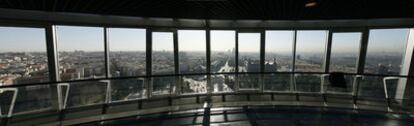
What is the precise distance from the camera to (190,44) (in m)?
7.06

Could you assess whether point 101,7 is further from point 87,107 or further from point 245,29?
point 245,29

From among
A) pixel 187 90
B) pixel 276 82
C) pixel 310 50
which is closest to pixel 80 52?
pixel 187 90

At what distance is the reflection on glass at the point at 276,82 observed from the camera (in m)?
5.82

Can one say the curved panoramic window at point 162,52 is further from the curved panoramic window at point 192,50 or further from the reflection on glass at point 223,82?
the reflection on glass at point 223,82

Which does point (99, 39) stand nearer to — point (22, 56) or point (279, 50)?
point (22, 56)

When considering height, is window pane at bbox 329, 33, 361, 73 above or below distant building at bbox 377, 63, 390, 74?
above

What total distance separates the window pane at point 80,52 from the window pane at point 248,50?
4181 mm

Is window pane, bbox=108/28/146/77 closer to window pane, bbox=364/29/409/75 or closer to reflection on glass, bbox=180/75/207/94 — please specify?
reflection on glass, bbox=180/75/207/94

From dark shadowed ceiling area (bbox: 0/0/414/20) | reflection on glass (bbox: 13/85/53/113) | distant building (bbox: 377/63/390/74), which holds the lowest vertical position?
reflection on glass (bbox: 13/85/53/113)

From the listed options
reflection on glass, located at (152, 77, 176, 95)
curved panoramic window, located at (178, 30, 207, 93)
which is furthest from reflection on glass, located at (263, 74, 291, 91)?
reflection on glass, located at (152, 77, 176, 95)

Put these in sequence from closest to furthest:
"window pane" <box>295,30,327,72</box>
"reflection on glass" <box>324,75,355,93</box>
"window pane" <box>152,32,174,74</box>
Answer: "reflection on glass" <box>324,75,355,93</box>
"window pane" <box>152,32,174,74</box>
"window pane" <box>295,30,327,72</box>

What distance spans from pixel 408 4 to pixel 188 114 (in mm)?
4595

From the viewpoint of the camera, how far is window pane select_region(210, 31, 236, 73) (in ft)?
23.6

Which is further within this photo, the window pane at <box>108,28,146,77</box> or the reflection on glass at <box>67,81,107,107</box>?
the window pane at <box>108,28,146,77</box>
